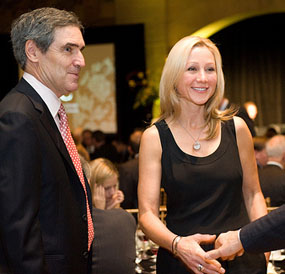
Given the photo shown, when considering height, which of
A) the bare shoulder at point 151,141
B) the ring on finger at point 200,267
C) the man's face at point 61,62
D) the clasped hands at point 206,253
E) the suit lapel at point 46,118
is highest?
the man's face at point 61,62

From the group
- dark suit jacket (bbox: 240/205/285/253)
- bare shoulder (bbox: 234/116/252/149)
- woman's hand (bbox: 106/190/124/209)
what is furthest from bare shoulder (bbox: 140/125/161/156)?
woman's hand (bbox: 106/190/124/209)

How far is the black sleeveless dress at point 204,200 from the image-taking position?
97.0 inches

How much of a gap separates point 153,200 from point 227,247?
41 cm

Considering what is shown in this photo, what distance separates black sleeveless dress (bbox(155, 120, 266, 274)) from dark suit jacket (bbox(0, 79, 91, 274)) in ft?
1.78

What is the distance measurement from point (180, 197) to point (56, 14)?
3.12ft

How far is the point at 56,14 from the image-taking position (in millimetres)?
2113

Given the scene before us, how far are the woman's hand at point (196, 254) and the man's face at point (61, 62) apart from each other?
2.61ft

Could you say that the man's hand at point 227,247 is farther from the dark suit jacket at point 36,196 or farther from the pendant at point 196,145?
the dark suit jacket at point 36,196

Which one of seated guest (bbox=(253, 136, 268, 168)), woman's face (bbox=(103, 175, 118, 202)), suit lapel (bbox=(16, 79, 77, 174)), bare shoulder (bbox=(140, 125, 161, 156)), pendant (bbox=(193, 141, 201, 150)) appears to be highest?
suit lapel (bbox=(16, 79, 77, 174))

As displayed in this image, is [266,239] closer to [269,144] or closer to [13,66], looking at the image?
[269,144]

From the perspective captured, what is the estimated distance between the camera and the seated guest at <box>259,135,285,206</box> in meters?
4.88

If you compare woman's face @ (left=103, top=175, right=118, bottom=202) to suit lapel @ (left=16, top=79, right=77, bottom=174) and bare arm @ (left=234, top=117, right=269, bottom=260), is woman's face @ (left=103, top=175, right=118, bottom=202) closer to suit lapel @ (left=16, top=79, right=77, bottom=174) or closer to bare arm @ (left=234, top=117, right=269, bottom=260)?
bare arm @ (left=234, top=117, right=269, bottom=260)

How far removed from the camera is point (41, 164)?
1.91 meters

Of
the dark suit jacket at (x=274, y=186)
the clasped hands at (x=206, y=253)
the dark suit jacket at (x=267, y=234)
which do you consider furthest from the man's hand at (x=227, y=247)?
the dark suit jacket at (x=274, y=186)
